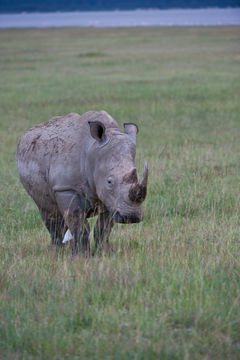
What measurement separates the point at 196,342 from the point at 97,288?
1.00 meters

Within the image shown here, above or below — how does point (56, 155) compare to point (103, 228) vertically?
above

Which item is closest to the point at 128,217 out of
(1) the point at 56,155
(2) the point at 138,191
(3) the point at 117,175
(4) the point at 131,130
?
(2) the point at 138,191

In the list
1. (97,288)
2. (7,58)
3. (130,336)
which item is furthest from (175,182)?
(7,58)

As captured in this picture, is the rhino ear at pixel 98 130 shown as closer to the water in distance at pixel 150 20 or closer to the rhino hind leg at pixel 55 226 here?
the rhino hind leg at pixel 55 226

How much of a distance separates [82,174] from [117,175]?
608 mm

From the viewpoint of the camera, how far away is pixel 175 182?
9250 millimetres

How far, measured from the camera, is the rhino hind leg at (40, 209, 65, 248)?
22.1 feet

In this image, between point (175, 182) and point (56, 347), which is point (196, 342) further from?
point (175, 182)

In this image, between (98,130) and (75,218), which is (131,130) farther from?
(75,218)

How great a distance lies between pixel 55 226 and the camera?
6812 mm

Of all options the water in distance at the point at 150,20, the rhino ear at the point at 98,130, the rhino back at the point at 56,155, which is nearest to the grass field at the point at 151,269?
the rhino back at the point at 56,155

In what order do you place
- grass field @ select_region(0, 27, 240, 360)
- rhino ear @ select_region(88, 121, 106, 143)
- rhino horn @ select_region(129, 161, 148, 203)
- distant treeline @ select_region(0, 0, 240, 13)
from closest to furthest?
grass field @ select_region(0, 27, 240, 360) < rhino horn @ select_region(129, 161, 148, 203) < rhino ear @ select_region(88, 121, 106, 143) < distant treeline @ select_region(0, 0, 240, 13)

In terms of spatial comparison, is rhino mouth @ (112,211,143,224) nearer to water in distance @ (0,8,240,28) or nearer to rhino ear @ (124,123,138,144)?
rhino ear @ (124,123,138,144)

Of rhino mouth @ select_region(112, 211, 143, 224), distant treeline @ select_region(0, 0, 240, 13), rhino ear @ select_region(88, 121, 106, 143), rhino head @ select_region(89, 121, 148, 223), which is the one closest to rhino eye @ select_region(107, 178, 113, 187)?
rhino head @ select_region(89, 121, 148, 223)
